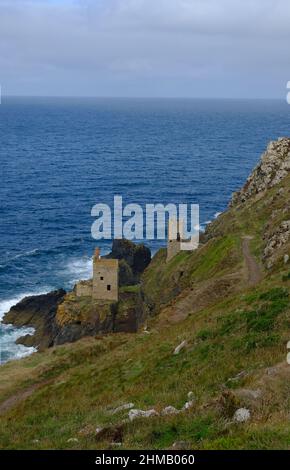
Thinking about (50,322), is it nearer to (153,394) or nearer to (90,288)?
(90,288)

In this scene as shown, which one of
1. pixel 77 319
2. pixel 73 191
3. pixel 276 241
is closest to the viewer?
pixel 276 241

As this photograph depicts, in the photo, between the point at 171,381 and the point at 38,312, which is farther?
the point at 38,312

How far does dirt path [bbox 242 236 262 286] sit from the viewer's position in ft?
134

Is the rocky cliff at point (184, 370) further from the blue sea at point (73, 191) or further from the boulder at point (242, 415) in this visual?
the blue sea at point (73, 191)

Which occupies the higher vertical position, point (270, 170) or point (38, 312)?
point (270, 170)

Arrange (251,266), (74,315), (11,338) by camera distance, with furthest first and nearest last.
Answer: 1. (11,338)
2. (74,315)
3. (251,266)

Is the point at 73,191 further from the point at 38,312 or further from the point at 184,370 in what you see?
the point at 184,370

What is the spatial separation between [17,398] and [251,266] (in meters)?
21.1

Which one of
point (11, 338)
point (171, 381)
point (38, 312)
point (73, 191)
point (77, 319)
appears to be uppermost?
point (73, 191)

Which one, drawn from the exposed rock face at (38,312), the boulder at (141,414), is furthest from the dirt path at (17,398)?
the exposed rock face at (38,312)

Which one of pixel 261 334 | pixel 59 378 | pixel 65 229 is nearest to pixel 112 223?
pixel 65 229

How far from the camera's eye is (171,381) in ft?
77.0

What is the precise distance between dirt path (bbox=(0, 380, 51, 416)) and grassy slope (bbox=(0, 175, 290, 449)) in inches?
15.0

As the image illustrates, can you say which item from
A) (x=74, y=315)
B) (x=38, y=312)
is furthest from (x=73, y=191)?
(x=74, y=315)
